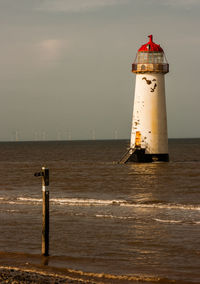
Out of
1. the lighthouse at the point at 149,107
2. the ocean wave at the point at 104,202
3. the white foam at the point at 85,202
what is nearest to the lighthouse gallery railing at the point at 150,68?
the lighthouse at the point at 149,107

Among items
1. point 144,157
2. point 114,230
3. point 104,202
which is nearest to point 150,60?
point 144,157

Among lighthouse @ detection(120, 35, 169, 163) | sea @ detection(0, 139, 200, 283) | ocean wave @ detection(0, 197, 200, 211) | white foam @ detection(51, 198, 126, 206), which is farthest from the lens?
lighthouse @ detection(120, 35, 169, 163)

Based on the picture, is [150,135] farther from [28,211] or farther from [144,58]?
[28,211]

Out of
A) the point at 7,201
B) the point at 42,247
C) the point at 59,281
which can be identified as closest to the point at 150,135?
the point at 7,201

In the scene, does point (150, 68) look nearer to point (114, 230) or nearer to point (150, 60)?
point (150, 60)

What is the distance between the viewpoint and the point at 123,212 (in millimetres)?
Result: 22594

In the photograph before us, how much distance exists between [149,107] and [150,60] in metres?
4.37

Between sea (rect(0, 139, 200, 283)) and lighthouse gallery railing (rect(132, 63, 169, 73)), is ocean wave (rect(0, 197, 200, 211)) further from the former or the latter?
lighthouse gallery railing (rect(132, 63, 169, 73))

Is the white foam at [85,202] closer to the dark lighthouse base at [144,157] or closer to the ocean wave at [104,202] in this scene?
the ocean wave at [104,202]

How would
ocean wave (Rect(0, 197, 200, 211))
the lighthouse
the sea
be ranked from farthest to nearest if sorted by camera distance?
the lighthouse → ocean wave (Rect(0, 197, 200, 211)) → the sea

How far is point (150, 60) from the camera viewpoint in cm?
4656

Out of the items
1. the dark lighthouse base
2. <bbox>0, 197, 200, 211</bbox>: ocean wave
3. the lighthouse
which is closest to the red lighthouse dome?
the lighthouse

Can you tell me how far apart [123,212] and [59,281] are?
11.2 meters

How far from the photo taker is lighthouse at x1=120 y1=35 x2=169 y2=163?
45.6 metres
